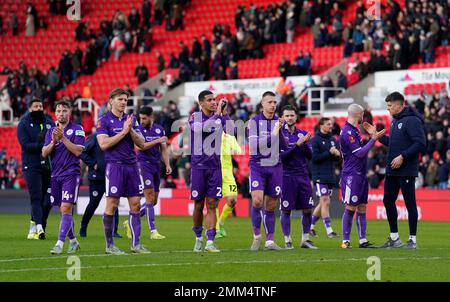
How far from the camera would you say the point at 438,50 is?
37.5m

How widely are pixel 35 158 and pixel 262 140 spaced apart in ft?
18.3

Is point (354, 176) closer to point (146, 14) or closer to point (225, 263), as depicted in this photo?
point (225, 263)

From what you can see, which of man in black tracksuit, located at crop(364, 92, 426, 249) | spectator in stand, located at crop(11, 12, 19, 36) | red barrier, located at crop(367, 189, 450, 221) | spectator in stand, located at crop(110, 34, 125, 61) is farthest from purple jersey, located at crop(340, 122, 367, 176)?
spectator in stand, located at crop(11, 12, 19, 36)

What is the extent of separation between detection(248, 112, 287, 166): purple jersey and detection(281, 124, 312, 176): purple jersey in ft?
3.12

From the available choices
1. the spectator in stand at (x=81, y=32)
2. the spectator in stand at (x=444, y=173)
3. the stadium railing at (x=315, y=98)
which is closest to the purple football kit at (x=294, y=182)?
the spectator in stand at (x=444, y=173)

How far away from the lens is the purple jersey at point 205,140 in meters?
16.0

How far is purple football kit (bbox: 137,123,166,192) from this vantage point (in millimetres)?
21078

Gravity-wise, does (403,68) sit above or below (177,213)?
above

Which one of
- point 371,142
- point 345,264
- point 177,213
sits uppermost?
point 371,142

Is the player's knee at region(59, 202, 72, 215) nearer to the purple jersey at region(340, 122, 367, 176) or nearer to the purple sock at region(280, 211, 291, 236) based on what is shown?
the purple sock at region(280, 211, 291, 236)

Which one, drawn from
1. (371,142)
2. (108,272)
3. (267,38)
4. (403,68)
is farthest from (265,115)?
(267,38)

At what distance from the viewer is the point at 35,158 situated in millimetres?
20234
